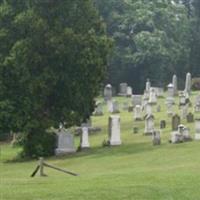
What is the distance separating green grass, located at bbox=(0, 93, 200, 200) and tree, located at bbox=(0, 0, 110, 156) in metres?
1.73

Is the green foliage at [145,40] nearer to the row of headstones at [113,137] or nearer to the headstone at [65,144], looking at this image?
the row of headstones at [113,137]

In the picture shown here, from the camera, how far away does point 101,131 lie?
108 ft

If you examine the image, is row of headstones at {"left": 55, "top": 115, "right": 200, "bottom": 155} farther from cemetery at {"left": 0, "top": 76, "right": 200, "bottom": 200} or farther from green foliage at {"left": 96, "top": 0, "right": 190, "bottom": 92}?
green foliage at {"left": 96, "top": 0, "right": 190, "bottom": 92}

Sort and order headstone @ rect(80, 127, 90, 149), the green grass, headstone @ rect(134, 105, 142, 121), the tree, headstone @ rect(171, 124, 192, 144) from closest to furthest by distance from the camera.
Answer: the green grass, headstone @ rect(171, 124, 192, 144), headstone @ rect(80, 127, 90, 149), the tree, headstone @ rect(134, 105, 142, 121)

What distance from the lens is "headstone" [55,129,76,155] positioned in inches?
1052

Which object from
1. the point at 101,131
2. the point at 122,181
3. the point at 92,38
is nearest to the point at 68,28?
the point at 92,38

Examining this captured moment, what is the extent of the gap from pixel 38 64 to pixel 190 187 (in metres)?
13.7

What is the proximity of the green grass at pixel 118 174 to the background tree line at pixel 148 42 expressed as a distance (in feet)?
92.4

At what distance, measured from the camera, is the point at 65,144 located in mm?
26875

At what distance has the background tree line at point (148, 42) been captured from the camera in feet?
194

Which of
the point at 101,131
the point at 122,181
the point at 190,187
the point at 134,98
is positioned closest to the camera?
the point at 190,187

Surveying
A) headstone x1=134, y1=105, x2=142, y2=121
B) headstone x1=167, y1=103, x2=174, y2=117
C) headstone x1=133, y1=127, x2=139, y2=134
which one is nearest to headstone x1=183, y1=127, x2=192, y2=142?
headstone x1=133, y1=127, x2=139, y2=134

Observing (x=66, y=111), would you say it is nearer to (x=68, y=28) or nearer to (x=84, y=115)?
(x=84, y=115)

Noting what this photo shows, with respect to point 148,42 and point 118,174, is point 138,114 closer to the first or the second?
point 118,174
